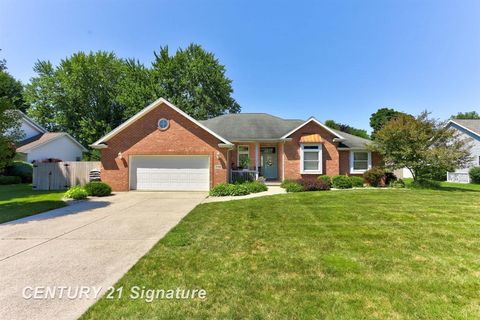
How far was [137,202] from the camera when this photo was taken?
1156 centimetres

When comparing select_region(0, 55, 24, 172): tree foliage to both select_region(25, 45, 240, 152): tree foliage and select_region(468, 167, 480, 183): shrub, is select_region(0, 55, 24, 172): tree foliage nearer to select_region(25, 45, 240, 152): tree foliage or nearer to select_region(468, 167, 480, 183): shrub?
select_region(25, 45, 240, 152): tree foliage

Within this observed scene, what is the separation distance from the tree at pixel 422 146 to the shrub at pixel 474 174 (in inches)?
375

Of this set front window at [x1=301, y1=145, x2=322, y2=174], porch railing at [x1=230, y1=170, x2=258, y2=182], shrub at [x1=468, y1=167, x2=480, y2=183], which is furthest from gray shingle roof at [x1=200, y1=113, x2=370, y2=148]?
shrub at [x1=468, y1=167, x2=480, y2=183]

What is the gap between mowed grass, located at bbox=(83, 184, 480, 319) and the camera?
10.4 ft

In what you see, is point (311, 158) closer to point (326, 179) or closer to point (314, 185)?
point (326, 179)

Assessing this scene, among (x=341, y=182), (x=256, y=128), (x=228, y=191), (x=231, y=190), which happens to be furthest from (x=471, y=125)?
(x=228, y=191)

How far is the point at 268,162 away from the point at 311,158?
3531 millimetres

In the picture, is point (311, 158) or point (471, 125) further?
point (471, 125)

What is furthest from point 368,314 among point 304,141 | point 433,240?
point 304,141

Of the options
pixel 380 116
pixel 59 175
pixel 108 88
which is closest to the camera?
pixel 59 175

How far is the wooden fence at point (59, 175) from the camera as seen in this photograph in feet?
55.7

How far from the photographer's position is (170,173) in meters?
15.8

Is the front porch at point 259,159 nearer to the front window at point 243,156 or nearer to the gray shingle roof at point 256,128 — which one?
the front window at point 243,156

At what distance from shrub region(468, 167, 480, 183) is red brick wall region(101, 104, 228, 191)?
23.3 meters
